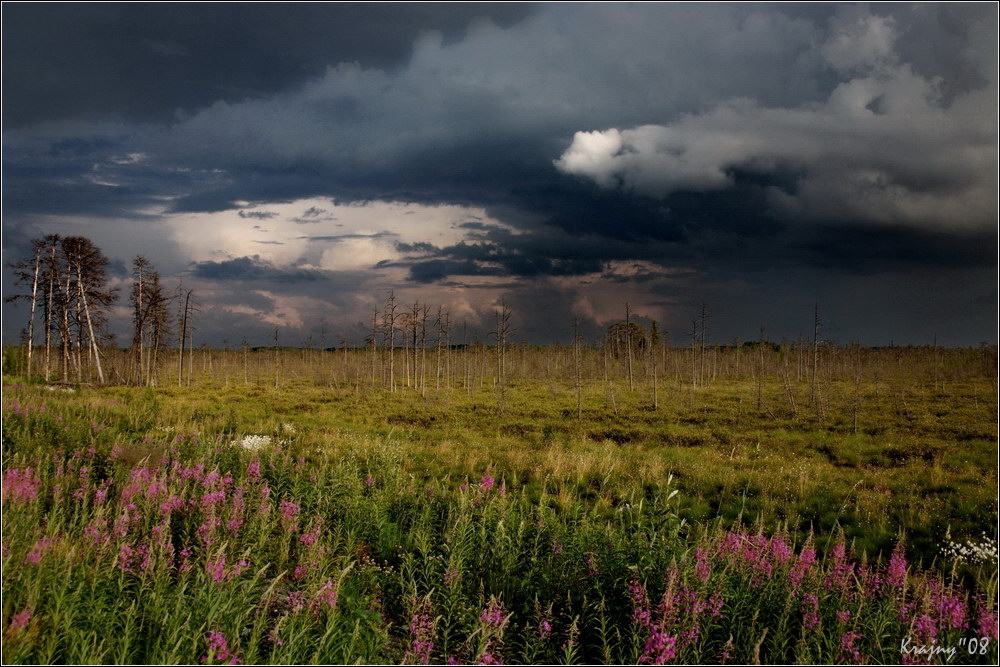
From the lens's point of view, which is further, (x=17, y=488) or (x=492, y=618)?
(x=17, y=488)

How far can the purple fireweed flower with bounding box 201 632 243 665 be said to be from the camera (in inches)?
111

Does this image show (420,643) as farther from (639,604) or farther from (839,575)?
(839,575)

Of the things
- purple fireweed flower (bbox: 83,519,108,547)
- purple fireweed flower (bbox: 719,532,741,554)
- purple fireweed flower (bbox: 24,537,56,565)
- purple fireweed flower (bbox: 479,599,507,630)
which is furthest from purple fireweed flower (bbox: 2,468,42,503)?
purple fireweed flower (bbox: 719,532,741,554)

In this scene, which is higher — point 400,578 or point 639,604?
point 639,604

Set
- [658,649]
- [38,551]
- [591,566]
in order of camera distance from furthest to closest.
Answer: [591,566] < [38,551] < [658,649]

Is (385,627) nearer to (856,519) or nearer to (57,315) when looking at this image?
(856,519)

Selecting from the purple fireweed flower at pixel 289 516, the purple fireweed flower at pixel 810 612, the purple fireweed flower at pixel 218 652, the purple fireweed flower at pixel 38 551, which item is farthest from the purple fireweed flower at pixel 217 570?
the purple fireweed flower at pixel 810 612

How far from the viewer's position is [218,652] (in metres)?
3.13

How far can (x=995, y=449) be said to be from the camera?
20.1 m

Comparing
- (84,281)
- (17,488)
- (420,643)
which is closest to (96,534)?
(17,488)

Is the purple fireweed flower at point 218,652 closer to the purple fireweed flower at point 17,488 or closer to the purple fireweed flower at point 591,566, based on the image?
the purple fireweed flower at point 591,566

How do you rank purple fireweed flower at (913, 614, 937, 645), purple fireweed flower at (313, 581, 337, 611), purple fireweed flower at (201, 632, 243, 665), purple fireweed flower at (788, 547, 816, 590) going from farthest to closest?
purple fireweed flower at (788, 547, 816, 590), purple fireweed flower at (313, 581, 337, 611), purple fireweed flower at (913, 614, 937, 645), purple fireweed flower at (201, 632, 243, 665)

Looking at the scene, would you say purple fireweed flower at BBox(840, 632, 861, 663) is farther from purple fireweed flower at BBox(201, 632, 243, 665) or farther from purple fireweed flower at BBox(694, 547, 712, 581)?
purple fireweed flower at BBox(201, 632, 243, 665)

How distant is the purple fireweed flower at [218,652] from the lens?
111 inches
